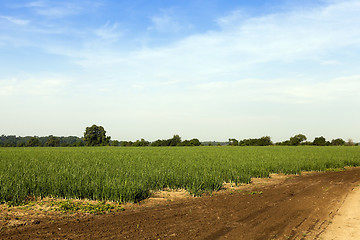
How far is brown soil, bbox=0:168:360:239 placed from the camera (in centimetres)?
597

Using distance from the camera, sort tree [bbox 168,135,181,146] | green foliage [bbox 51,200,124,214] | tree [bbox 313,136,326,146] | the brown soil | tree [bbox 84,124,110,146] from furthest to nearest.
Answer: tree [bbox 84,124,110,146] < tree [bbox 168,135,181,146] < tree [bbox 313,136,326,146] < green foliage [bbox 51,200,124,214] < the brown soil

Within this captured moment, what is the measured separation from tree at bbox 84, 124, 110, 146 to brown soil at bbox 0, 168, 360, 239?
109152mm

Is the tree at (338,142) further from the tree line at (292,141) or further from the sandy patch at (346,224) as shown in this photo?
the sandy patch at (346,224)

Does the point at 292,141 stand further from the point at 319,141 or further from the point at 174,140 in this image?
the point at 174,140

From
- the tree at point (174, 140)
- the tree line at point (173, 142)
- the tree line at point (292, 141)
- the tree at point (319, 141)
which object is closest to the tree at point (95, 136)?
the tree line at point (173, 142)

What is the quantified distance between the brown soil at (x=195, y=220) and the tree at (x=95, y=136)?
358 ft

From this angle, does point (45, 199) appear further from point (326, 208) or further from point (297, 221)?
point (326, 208)

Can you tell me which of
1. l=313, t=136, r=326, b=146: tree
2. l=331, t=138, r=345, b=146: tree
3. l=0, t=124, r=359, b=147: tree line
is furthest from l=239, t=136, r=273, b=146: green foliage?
l=331, t=138, r=345, b=146: tree

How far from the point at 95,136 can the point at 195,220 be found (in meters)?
115

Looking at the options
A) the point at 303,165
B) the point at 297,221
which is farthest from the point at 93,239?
the point at 303,165

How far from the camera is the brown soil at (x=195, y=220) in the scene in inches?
235

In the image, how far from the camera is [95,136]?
11556 centimetres

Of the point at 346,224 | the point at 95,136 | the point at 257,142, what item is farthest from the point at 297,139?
the point at 346,224

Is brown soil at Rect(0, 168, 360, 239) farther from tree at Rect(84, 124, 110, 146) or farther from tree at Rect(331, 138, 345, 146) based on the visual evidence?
tree at Rect(84, 124, 110, 146)
